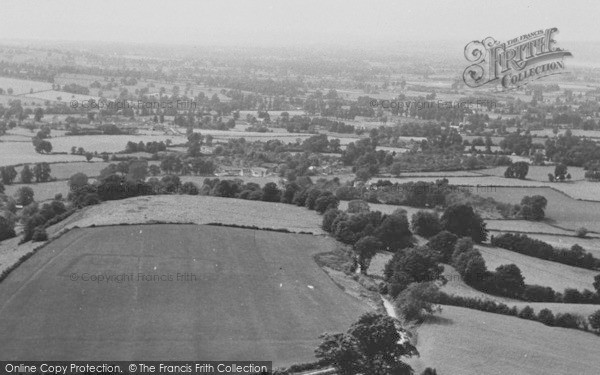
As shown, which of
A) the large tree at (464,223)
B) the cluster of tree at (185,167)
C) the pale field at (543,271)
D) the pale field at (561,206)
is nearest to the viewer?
the pale field at (543,271)

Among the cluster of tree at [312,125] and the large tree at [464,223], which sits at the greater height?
the large tree at [464,223]

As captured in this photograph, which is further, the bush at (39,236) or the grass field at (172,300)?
the bush at (39,236)

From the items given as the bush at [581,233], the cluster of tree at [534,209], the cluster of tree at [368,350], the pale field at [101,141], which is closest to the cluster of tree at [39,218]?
the cluster of tree at [368,350]

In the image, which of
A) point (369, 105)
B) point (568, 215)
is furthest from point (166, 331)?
point (369, 105)

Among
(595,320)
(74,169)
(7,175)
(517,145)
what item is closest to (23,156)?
(74,169)

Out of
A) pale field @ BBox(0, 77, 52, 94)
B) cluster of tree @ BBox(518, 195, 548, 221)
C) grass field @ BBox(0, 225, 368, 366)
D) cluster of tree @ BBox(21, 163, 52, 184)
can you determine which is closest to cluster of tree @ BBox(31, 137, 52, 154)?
cluster of tree @ BBox(21, 163, 52, 184)

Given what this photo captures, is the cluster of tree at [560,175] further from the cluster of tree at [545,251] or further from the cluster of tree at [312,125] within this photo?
the cluster of tree at [312,125]

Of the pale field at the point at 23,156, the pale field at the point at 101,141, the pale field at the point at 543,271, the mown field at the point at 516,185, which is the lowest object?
the pale field at the point at 23,156
